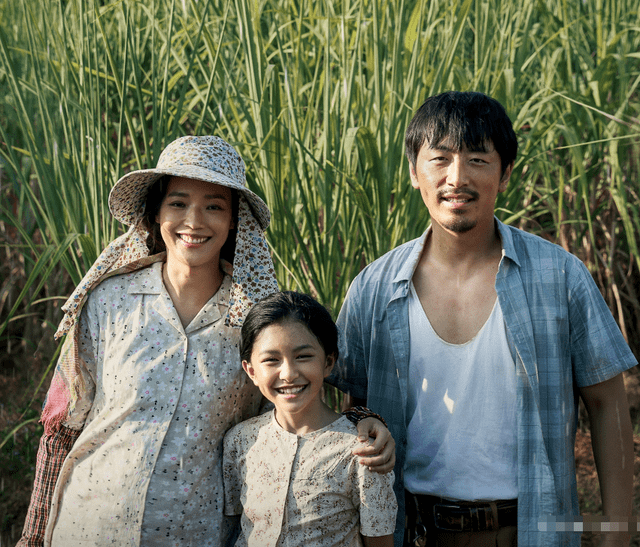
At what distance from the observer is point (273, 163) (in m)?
1.80

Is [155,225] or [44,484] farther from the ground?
[155,225]

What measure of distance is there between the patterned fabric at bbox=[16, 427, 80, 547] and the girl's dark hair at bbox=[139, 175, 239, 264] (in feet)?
1.41

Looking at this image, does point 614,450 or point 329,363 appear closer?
point 614,450

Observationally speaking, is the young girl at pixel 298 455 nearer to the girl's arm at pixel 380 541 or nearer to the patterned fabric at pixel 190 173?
the girl's arm at pixel 380 541

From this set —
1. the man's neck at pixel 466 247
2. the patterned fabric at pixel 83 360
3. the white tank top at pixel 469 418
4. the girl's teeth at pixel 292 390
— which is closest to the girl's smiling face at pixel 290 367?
the girl's teeth at pixel 292 390

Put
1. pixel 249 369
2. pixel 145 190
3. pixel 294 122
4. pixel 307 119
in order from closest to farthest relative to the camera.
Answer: pixel 249 369 < pixel 145 190 < pixel 294 122 < pixel 307 119

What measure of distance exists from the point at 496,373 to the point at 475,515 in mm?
259

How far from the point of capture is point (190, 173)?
124cm

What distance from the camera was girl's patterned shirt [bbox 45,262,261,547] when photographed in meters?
1.22

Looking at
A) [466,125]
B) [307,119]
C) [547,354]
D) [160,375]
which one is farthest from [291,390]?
[307,119]

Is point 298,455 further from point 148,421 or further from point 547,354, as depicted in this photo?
point 547,354

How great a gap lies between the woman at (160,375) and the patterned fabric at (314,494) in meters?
0.07

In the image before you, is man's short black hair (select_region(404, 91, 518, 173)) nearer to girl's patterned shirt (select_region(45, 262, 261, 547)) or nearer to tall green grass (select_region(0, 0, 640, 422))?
Answer: tall green grass (select_region(0, 0, 640, 422))

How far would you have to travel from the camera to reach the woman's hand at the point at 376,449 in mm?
1173
